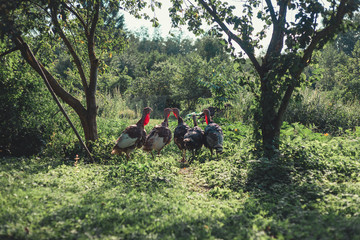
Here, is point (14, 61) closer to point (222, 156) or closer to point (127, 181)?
point (127, 181)

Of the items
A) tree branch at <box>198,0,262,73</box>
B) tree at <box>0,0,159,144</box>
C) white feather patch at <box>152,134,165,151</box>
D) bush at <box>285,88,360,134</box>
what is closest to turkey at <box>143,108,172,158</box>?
white feather patch at <box>152,134,165,151</box>

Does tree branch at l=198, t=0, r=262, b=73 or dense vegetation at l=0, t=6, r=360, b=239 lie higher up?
tree branch at l=198, t=0, r=262, b=73

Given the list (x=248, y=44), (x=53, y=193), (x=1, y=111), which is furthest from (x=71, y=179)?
(x=248, y=44)

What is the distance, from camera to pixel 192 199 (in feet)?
14.4

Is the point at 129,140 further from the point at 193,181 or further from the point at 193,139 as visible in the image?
the point at 193,181

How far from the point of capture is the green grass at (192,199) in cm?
296

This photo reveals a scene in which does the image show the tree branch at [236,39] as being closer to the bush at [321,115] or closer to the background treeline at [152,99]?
the background treeline at [152,99]

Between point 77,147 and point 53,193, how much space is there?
3.26m

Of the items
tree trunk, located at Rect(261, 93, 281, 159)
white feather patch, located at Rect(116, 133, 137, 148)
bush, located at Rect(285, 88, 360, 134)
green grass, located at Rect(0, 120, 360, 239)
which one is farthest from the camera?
bush, located at Rect(285, 88, 360, 134)

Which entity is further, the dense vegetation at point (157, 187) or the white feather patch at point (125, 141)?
the white feather patch at point (125, 141)

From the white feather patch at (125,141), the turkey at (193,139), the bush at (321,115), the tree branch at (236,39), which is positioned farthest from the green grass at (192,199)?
the bush at (321,115)

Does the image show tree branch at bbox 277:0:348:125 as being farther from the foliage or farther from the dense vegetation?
the foliage

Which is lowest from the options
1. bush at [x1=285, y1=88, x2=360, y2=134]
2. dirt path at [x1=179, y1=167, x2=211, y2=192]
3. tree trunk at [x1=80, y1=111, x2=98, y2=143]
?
dirt path at [x1=179, y1=167, x2=211, y2=192]

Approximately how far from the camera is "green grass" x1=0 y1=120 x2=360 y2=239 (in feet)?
9.73
